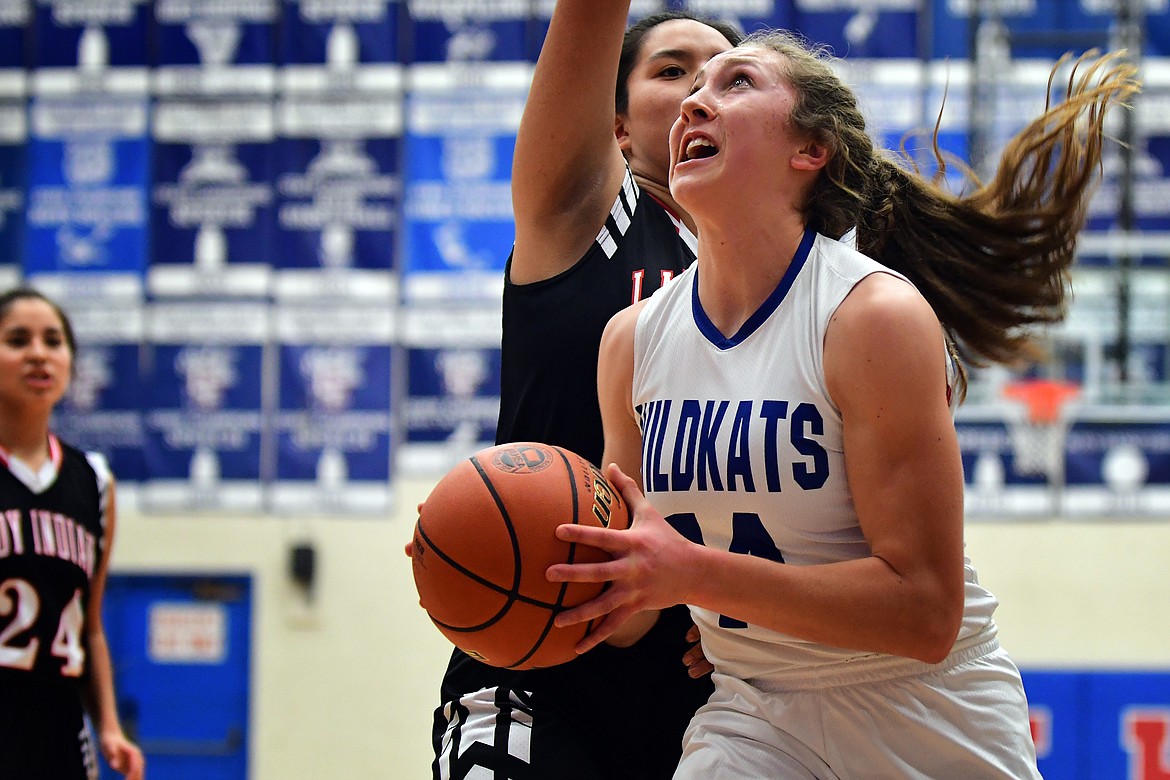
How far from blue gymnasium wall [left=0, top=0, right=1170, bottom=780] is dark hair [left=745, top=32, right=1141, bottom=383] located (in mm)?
3897

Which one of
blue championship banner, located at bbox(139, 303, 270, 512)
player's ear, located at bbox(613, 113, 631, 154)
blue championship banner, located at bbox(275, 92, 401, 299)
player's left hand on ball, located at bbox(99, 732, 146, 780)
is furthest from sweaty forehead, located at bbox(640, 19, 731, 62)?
blue championship banner, located at bbox(139, 303, 270, 512)

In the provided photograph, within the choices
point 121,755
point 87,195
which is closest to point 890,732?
point 121,755

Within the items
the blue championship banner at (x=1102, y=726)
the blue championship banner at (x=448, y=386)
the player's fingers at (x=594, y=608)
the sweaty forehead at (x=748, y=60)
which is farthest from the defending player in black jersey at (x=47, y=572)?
the blue championship banner at (x=1102, y=726)

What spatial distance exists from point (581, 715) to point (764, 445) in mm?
723

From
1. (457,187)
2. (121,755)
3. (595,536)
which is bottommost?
(121,755)

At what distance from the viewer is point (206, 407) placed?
6367 mm

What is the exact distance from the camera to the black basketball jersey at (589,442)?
7.56 ft

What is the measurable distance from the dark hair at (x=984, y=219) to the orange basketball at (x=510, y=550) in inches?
29.0

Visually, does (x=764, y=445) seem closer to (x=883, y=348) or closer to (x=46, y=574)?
(x=883, y=348)

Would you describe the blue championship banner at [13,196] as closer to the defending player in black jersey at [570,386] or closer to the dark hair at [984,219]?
the defending player in black jersey at [570,386]

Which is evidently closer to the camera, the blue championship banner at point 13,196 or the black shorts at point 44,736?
the black shorts at point 44,736

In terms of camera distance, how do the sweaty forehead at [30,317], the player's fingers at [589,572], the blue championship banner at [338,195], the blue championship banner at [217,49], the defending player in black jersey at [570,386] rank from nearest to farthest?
1. the player's fingers at [589,572]
2. the defending player in black jersey at [570,386]
3. the sweaty forehead at [30,317]
4. the blue championship banner at [338,195]
5. the blue championship banner at [217,49]

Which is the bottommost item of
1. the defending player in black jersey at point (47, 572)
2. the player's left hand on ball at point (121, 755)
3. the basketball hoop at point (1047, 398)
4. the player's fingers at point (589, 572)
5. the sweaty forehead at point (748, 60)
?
the player's left hand on ball at point (121, 755)

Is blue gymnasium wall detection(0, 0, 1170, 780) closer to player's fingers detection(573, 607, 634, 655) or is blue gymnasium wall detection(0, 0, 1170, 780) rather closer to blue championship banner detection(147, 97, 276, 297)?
blue championship banner detection(147, 97, 276, 297)
